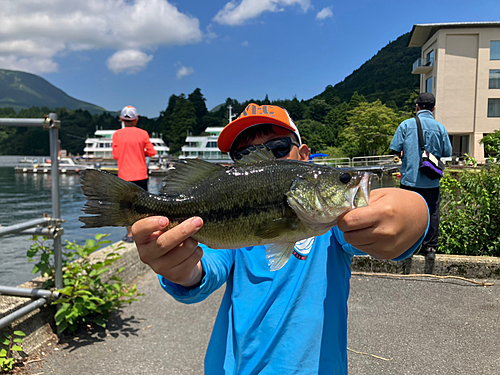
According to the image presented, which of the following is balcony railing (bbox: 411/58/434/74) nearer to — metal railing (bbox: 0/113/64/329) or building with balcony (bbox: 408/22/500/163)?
building with balcony (bbox: 408/22/500/163)

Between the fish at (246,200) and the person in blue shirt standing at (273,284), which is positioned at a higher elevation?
the fish at (246,200)

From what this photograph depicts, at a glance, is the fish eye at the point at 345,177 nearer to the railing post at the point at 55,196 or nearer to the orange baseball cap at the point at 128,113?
the railing post at the point at 55,196

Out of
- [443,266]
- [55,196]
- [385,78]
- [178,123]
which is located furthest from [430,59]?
[178,123]

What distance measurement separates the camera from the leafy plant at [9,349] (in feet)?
10.0

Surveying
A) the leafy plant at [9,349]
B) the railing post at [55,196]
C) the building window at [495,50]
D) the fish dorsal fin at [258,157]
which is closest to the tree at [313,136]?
the building window at [495,50]

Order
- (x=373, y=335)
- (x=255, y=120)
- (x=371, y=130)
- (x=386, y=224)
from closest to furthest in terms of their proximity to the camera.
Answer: (x=386, y=224), (x=255, y=120), (x=373, y=335), (x=371, y=130)

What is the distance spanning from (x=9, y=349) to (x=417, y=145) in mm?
5867

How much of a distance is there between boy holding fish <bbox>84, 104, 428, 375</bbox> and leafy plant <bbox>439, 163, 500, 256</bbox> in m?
4.61

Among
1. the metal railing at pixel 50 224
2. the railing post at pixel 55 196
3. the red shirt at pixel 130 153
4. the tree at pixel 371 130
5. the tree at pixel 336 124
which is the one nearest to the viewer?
the metal railing at pixel 50 224

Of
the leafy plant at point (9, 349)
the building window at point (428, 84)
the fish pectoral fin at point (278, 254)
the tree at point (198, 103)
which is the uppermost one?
the tree at point (198, 103)

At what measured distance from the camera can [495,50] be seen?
138 ft

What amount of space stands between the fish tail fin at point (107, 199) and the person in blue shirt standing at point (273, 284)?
0.28 feet

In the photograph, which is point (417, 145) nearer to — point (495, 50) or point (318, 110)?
point (495, 50)

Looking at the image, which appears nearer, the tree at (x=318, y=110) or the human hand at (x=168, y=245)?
the human hand at (x=168, y=245)
